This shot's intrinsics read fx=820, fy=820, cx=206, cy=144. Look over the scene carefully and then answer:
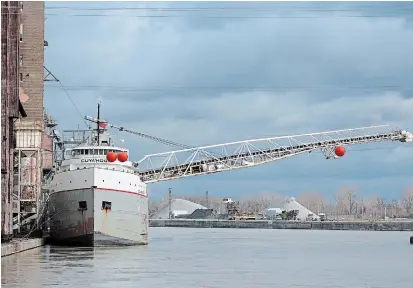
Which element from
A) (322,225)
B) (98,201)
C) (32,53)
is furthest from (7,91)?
(322,225)

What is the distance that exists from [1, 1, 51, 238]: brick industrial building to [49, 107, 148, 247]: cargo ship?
3.61m

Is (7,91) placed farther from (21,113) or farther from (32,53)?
(32,53)

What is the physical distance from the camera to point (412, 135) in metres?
82.9

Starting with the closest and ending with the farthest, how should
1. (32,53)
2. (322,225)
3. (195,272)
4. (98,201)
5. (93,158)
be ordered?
(195,272), (98,201), (93,158), (32,53), (322,225)

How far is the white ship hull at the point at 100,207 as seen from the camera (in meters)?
50.1

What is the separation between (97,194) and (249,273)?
69.3 ft

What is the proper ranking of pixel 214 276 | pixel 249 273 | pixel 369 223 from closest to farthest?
pixel 214 276 → pixel 249 273 → pixel 369 223

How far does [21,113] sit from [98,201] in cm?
1969

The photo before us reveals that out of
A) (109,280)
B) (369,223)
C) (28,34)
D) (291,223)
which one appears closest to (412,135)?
(28,34)

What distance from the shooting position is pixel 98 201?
4981 centimetres

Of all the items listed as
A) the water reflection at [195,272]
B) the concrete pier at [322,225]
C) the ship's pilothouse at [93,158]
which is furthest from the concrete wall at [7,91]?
the concrete pier at [322,225]

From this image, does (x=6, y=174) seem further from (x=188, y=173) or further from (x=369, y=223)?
(x=369, y=223)

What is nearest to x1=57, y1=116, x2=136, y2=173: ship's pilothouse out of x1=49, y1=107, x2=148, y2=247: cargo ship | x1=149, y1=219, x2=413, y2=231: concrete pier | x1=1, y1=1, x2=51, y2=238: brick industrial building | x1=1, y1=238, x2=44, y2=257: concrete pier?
x1=49, y1=107, x2=148, y2=247: cargo ship

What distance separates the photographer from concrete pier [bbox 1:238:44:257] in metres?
38.9
